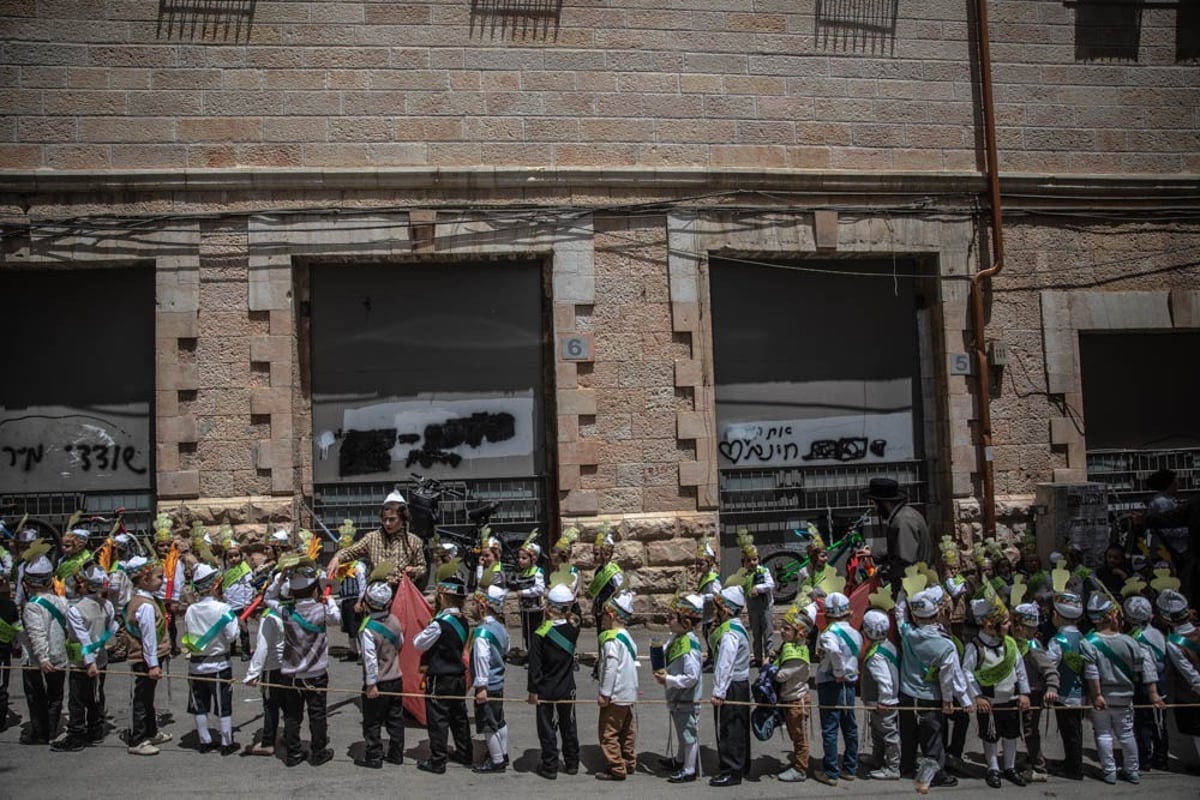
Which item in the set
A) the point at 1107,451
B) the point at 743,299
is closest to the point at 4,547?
the point at 743,299

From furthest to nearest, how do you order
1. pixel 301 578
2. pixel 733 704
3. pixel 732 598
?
1. pixel 732 598
2. pixel 301 578
3. pixel 733 704

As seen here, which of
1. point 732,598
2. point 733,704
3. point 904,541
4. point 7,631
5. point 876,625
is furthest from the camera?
point 904,541

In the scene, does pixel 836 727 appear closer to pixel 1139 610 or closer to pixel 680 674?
pixel 680 674

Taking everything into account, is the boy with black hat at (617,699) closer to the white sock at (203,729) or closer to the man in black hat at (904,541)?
the white sock at (203,729)

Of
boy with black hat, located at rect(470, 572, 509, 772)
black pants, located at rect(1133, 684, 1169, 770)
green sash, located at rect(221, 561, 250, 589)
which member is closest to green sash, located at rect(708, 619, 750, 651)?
boy with black hat, located at rect(470, 572, 509, 772)

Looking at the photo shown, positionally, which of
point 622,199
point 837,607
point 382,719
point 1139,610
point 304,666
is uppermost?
point 622,199

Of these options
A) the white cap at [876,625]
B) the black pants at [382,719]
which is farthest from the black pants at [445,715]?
the white cap at [876,625]

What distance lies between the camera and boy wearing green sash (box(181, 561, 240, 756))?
313 inches

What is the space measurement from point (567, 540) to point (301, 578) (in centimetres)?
393

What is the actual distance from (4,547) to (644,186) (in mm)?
8799

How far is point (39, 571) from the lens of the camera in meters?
8.25

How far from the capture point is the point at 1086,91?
1380cm

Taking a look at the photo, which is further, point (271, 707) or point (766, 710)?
point (271, 707)

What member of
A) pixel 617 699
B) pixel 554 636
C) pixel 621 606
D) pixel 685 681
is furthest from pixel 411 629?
pixel 685 681
